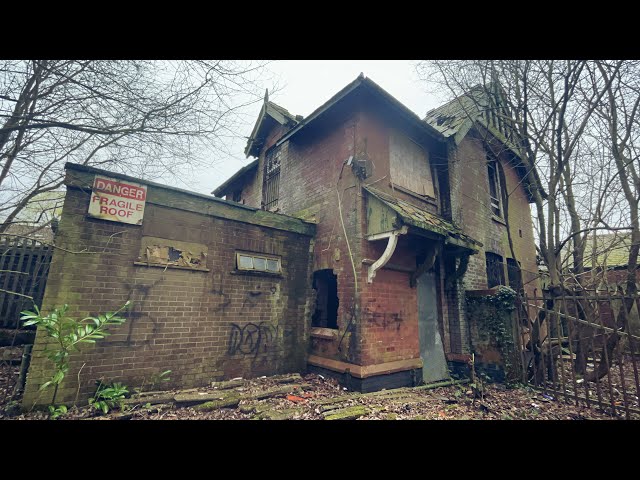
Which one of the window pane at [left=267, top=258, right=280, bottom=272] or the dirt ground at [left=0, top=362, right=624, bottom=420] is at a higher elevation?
the window pane at [left=267, top=258, right=280, bottom=272]

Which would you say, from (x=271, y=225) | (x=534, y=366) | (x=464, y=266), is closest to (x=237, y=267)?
(x=271, y=225)

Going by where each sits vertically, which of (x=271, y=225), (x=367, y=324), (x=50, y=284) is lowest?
(x=367, y=324)

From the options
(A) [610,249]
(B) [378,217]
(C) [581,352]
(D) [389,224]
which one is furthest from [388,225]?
(A) [610,249]

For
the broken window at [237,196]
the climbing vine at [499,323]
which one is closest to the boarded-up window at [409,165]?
the climbing vine at [499,323]

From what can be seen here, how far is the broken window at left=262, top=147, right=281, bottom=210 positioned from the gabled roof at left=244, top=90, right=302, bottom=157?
88 centimetres

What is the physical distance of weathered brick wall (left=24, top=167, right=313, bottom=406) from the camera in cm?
475

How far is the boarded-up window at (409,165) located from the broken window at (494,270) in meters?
3.40

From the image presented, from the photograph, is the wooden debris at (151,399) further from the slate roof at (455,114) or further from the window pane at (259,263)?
the slate roof at (455,114)

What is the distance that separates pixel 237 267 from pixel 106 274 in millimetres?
2284

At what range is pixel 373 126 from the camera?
24.9 ft

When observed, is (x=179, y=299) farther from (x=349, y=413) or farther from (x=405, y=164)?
(x=405, y=164)

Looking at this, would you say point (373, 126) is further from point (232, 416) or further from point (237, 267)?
point (232, 416)

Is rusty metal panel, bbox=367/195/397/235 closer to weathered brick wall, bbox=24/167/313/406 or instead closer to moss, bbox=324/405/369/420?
weathered brick wall, bbox=24/167/313/406

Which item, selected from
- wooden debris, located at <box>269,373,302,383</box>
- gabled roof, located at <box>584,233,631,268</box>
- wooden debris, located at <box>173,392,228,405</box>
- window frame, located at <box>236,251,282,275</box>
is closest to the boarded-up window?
window frame, located at <box>236,251,282,275</box>
